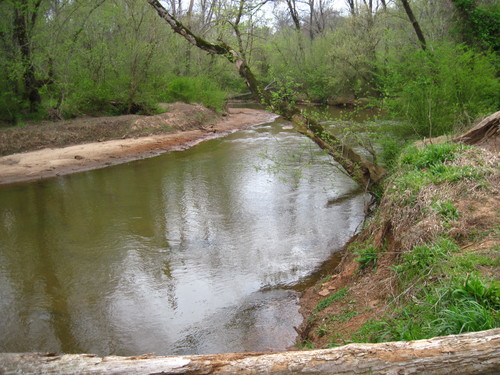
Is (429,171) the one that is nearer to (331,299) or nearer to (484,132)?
(484,132)

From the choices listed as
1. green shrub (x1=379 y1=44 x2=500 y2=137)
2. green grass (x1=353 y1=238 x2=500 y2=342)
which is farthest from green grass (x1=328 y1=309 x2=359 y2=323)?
green shrub (x1=379 y1=44 x2=500 y2=137)

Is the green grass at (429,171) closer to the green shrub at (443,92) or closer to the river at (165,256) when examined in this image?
the river at (165,256)

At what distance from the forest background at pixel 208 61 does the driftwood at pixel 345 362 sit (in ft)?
19.4

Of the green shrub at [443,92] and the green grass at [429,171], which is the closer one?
the green grass at [429,171]

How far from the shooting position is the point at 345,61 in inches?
1158

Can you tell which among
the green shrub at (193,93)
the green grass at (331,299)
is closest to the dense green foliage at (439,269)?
the green grass at (331,299)

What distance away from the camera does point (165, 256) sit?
817 centimetres

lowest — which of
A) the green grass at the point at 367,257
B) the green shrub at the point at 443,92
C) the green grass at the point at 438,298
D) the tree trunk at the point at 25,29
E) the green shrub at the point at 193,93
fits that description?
the green grass at the point at 367,257

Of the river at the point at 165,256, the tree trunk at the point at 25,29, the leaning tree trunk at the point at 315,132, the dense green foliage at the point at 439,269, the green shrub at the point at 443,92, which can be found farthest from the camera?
the tree trunk at the point at 25,29

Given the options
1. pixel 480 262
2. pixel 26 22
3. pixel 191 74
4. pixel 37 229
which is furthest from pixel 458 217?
pixel 191 74

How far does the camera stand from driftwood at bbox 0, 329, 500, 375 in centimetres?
277

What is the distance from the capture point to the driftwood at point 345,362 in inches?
109

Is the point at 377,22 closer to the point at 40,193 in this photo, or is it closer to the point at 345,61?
the point at 345,61

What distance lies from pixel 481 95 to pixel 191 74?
2143cm
